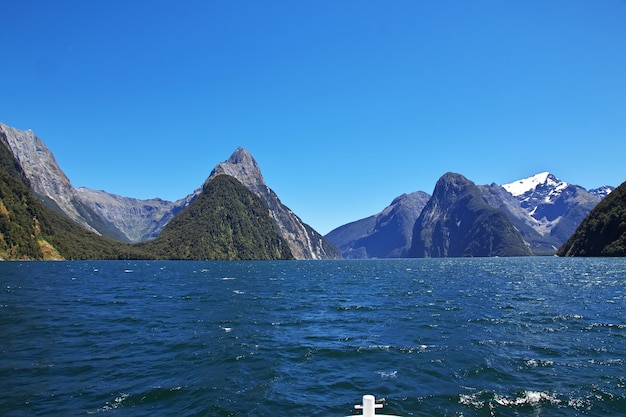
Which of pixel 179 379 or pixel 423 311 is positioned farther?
pixel 423 311

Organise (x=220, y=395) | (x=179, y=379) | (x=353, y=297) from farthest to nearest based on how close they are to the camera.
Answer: (x=353, y=297)
(x=179, y=379)
(x=220, y=395)

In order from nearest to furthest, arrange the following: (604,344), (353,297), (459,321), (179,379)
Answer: (179,379)
(604,344)
(459,321)
(353,297)

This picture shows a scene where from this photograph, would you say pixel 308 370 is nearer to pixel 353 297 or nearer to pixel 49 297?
pixel 353 297

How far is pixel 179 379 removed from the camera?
2225 cm

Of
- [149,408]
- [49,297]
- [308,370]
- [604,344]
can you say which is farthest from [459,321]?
[49,297]

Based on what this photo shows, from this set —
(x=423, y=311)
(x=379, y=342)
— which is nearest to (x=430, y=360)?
(x=379, y=342)

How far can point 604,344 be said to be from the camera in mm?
29688

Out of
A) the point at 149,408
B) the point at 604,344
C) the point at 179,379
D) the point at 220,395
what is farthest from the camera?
the point at 604,344

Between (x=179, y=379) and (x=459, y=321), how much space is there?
28.6 meters

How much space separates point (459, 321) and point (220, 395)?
27961mm

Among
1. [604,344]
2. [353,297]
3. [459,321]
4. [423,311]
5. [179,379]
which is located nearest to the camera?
[179,379]

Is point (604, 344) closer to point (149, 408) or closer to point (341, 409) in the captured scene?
point (341, 409)

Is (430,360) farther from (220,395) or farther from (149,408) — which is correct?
(149,408)

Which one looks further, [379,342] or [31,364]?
[379,342]
